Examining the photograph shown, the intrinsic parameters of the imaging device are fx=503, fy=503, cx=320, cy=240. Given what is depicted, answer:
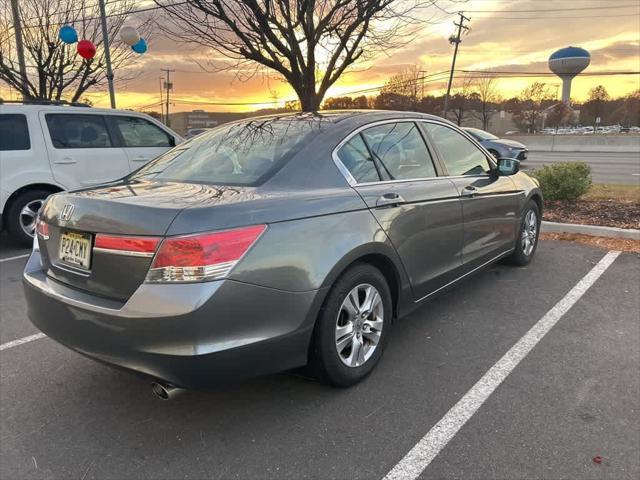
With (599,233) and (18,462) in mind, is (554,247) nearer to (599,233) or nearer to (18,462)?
(599,233)

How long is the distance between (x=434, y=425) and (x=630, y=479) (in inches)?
34.7

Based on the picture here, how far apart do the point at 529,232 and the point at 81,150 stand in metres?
6.08

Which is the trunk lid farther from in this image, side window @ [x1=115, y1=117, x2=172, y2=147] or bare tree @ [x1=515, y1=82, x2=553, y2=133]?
bare tree @ [x1=515, y1=82, x2=553, y2=133]

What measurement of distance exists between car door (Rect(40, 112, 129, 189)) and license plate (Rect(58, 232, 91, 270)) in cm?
470

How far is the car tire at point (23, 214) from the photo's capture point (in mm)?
6660

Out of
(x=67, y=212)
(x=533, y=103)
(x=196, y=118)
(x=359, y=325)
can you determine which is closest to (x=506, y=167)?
(x=359, y=325)

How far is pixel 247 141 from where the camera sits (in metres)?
3.34

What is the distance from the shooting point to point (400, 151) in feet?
11.7

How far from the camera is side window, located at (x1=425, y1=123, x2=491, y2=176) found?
13.1ft

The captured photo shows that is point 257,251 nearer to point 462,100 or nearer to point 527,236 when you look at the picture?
point 527,236

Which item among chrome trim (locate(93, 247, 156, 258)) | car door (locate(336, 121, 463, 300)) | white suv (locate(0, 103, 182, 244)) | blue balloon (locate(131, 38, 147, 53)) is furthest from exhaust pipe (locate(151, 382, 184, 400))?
blue balloon (locate(131, 38, 147, 53))

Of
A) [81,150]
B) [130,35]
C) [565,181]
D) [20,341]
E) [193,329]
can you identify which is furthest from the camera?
[130,35]

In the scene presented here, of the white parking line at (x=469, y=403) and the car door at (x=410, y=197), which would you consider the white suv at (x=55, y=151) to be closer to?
the car door at (x=410, y=197)

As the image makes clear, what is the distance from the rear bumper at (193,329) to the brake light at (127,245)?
16cm
